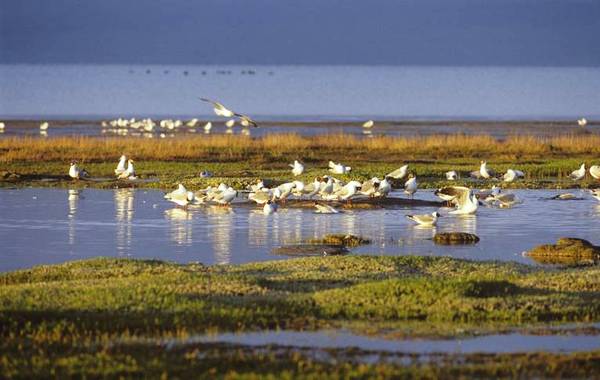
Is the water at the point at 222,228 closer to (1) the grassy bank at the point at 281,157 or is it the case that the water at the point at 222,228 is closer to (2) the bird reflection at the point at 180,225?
(2) the bird reflection at the point at 180,225

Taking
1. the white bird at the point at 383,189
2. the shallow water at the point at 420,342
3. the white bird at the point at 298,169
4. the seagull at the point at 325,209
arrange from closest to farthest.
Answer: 1. the shallow water at the point at 420,342
2. the seagull at the point at 325,209
3. the white bird at the point at 383,189
4. the white bird at the point at 298,169

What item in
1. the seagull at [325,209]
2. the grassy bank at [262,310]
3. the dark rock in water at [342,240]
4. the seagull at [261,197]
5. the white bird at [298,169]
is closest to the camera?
the grassy bank at [262,310]

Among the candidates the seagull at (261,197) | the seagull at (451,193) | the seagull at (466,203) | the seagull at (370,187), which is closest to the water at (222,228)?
the seagull at (466,203)

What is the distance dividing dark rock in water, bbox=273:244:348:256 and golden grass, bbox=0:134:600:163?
22968 mm

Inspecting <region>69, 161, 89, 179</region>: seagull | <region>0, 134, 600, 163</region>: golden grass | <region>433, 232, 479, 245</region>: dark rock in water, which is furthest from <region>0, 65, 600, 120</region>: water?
<region>433, 232, 479, 245</region>: dark rock in water

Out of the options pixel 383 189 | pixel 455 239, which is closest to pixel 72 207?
pixel 383 189

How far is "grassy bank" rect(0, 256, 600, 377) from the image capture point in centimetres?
1302

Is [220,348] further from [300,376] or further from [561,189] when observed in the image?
[561,189]

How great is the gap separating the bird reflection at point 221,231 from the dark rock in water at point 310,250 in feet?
3.51

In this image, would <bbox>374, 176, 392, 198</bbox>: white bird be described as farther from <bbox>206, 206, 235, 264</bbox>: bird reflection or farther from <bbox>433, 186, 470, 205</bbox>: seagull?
<bbox>206, 206, 235, 264</bbox>: bird reflection

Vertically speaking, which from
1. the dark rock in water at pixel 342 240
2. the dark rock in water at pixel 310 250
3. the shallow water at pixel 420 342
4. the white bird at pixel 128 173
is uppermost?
the white bird at pixel 128 173

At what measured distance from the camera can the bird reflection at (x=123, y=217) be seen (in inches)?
1013

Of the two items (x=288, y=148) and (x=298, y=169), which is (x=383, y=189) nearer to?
(x=298, y=169)

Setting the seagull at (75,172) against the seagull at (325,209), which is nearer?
the seagull at (325,209)
